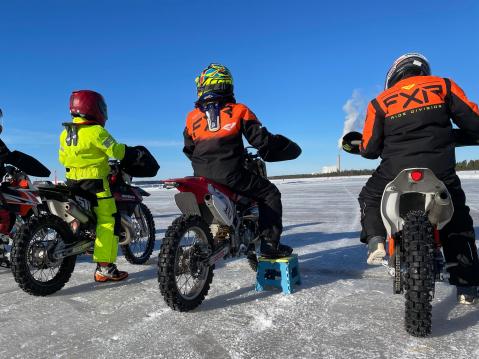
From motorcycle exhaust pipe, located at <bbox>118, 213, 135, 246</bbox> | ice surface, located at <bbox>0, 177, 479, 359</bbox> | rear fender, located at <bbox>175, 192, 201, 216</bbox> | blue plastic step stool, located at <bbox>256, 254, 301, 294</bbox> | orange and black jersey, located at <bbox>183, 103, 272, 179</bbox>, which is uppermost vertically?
orange and black jersey, located at <bbox>183, 103, 272, 179</bbox>

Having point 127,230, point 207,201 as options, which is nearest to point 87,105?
point 127,230

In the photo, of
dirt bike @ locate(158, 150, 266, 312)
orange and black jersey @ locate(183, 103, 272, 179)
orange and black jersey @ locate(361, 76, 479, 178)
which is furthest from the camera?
orange and black jersey @ locate(183, 103, 272, 179)

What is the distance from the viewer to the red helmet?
3.85 meters

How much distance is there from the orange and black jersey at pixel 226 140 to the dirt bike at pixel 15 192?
7.41 ft

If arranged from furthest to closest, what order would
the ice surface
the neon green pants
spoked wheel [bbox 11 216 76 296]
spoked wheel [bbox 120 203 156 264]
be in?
spoked wheel [bbox 120 203 156 264] < the neon green pants < spoked wheel [bbox 11 216 76 296] < the ice surface

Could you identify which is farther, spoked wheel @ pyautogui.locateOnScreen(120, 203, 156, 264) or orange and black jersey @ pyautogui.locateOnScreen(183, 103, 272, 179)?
spoked wheel @ pyautogui.locateOnScreen(120, 203, 156, 264)

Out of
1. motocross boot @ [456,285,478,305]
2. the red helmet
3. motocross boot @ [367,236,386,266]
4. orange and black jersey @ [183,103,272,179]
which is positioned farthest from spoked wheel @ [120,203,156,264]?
motocross boot @ [456,285,478,305]

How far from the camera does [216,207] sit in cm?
317

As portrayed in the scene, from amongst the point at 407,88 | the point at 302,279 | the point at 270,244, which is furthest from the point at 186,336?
the point at 407,88

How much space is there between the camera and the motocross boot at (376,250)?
2.78m

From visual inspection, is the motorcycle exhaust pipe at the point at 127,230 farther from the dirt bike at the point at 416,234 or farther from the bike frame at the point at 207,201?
the dirt bike at the point at 416,234

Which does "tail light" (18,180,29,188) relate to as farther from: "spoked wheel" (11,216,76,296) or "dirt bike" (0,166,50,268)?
"spoked wheel" (11,216,76,296)

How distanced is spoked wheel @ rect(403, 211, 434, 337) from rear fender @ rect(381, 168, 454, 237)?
18 centimetres

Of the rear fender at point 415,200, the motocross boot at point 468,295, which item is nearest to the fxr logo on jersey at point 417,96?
the rear fender at point 415,200
